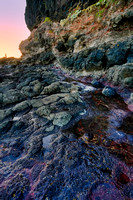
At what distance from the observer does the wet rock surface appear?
1773mm

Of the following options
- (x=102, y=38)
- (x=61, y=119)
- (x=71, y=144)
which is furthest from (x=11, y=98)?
(x=102, y=38)

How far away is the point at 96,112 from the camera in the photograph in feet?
14.4

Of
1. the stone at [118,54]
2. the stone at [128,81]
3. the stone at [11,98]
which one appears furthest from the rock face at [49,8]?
the stone at [11,98]

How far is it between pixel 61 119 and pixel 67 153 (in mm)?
1581

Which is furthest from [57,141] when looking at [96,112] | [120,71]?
[120,71]

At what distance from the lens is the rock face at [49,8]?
66.7ft

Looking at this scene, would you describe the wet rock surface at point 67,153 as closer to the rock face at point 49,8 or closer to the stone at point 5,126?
the stone at point 5,126

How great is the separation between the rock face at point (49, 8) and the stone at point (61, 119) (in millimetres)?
21820

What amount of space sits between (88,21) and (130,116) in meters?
15.8

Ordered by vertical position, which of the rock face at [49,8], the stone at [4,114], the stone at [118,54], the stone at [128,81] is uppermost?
the rock face at [49,8]

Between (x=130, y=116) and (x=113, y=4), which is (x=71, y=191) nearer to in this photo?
(x=130, y=116)

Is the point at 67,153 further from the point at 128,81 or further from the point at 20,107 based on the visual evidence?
the point at 128,81

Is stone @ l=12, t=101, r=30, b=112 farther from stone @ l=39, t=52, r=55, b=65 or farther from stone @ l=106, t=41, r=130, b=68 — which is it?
stone @ l=39, t=52, r=55, b=65

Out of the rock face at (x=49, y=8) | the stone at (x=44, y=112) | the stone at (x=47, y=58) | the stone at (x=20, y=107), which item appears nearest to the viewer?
the stone at (x=44, y=112)
